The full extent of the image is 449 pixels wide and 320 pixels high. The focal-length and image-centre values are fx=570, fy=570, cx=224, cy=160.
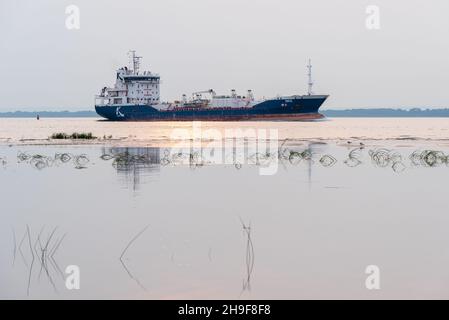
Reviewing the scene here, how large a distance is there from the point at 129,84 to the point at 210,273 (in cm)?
11436

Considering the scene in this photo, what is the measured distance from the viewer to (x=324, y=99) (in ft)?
379

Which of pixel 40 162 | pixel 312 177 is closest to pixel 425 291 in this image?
pixel 312 177

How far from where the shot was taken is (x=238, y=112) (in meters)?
111

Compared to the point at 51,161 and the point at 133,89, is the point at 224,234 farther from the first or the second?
the point at 133,89

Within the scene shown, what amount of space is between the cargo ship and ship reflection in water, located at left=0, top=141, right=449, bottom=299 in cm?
8811

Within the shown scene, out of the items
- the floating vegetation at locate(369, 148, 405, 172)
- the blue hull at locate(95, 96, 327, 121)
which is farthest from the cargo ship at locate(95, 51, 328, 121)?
the floating vegetation at locate(369, 148, 405, 172)

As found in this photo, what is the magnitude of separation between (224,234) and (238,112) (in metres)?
100

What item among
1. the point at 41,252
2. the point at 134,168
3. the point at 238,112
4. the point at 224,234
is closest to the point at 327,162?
the point at 134,168

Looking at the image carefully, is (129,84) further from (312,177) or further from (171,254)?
(171,254)

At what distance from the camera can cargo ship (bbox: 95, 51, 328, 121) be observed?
110125mm

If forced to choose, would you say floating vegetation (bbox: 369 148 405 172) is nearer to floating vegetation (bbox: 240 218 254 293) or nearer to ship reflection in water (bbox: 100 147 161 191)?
ship reflection in water (bbox: 100 147 161 191)

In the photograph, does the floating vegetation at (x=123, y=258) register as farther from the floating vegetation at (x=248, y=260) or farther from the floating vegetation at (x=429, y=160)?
the floating vegetation at (x=429, y=160)

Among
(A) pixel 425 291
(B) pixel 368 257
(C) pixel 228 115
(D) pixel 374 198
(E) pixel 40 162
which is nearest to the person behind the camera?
(A) pixel 425 291

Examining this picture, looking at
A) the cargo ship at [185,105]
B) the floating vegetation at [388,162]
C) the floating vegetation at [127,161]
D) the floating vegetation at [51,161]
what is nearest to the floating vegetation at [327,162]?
the floating vegetation at [388,162]
